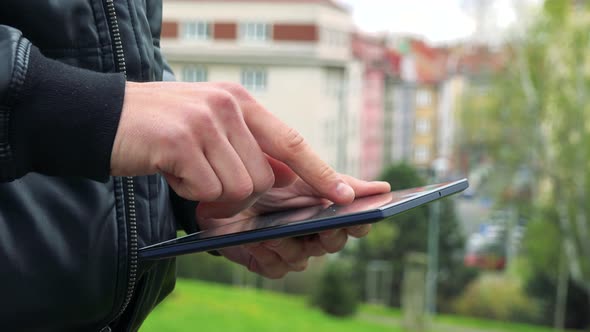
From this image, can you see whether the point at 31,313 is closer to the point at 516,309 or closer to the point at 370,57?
the point at 516,309

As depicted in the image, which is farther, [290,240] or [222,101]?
[290,240]

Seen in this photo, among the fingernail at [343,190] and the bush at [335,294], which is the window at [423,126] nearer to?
the bush at [335,294]

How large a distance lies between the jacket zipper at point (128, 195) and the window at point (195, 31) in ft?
62.1

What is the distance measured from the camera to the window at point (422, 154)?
90.0ft

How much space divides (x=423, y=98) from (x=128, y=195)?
91.8 feet

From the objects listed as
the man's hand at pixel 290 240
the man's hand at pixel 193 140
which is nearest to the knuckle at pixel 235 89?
the man's hand at pixel 193 140

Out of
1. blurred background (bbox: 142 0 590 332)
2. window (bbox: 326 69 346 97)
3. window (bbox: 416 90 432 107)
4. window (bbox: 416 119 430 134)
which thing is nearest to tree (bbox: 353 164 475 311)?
blurred background (bbox: 142 0 590 332)

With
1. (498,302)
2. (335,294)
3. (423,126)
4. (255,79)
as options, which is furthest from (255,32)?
(423,126)

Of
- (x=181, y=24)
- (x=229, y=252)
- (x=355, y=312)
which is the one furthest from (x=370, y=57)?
(x=229, y=252)

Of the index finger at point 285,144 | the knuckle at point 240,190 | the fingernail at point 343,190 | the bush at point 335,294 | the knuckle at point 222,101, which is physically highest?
the knuckle at point 222,101

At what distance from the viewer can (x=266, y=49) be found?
19703 mm

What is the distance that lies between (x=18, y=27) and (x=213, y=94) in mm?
121

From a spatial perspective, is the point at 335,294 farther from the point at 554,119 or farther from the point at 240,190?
the point at 240,190

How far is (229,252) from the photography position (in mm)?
704
